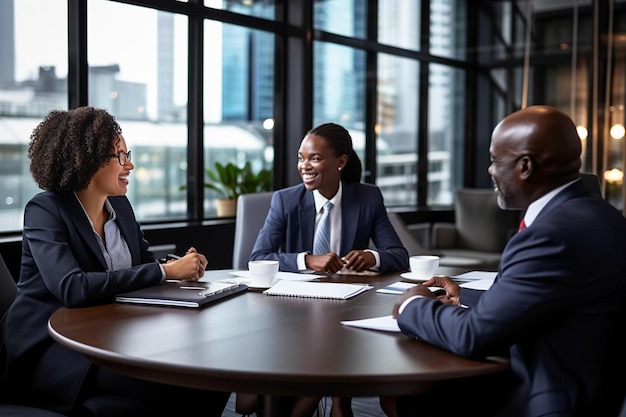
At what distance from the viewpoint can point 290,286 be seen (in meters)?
2.17

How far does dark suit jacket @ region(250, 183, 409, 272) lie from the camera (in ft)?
9.61

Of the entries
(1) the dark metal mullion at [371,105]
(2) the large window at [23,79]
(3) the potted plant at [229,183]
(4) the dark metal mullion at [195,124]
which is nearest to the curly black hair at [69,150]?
(2) the large window at [23,79]

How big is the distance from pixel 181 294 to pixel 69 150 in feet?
1.82

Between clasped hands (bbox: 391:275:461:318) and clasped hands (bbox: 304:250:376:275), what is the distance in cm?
50

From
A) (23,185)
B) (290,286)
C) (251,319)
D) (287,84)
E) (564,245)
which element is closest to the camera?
(564,245)

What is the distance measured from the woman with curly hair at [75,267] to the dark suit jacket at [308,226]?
67 centimetres

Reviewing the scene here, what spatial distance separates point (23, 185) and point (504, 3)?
5.42m

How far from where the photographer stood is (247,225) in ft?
10.5

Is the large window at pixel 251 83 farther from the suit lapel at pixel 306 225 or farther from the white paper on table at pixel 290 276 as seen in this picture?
the white paper on table at pixel 290 276

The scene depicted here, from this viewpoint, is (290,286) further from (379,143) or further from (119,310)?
(379,143)

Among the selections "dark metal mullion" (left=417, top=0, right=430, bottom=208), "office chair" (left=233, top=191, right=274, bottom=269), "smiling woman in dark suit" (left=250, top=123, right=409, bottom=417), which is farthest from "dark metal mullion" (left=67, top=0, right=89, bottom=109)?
"dark metal mullion" (left=417, top=0, right=430, bottom=208)

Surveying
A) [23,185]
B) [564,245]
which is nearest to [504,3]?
[23,185]

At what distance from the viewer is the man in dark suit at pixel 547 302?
54.1 inches

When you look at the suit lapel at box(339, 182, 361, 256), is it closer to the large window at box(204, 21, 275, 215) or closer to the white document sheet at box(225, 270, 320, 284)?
the white document sheet at box(225, 270, 320, 284)
